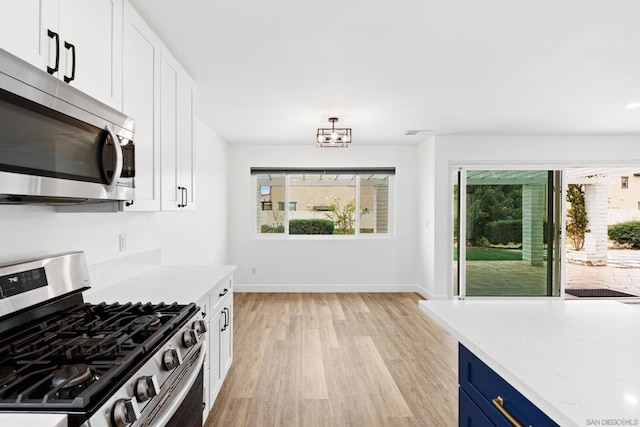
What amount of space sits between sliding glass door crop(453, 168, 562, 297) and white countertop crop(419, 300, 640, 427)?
3613 mm

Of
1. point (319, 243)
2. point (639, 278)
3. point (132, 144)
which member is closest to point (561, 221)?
→ point (639, 278)

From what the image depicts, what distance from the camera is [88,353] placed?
47.1 inches

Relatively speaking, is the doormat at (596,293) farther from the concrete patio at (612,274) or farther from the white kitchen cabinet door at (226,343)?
the white kitchen cabinet door at (226,343)

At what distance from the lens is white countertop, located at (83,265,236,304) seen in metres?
2.04

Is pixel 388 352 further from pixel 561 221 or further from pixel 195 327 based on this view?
pixel 561 221

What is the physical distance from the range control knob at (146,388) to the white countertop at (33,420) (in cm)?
29

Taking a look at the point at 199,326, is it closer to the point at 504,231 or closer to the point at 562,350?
the point at 562,350

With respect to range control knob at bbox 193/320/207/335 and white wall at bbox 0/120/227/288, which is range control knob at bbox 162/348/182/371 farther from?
white wall at bbox 0/120/227/288

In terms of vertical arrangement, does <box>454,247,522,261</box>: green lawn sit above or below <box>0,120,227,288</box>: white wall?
below

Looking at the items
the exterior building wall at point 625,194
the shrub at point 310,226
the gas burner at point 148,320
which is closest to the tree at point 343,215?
the shrub at point 310,226

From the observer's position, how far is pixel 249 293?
233 inches

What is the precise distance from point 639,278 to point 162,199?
7380 millimetres

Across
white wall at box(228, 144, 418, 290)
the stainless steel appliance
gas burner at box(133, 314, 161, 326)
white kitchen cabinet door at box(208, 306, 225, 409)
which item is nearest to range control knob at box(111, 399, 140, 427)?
the stainless steel appliance

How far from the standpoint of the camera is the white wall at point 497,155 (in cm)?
525
